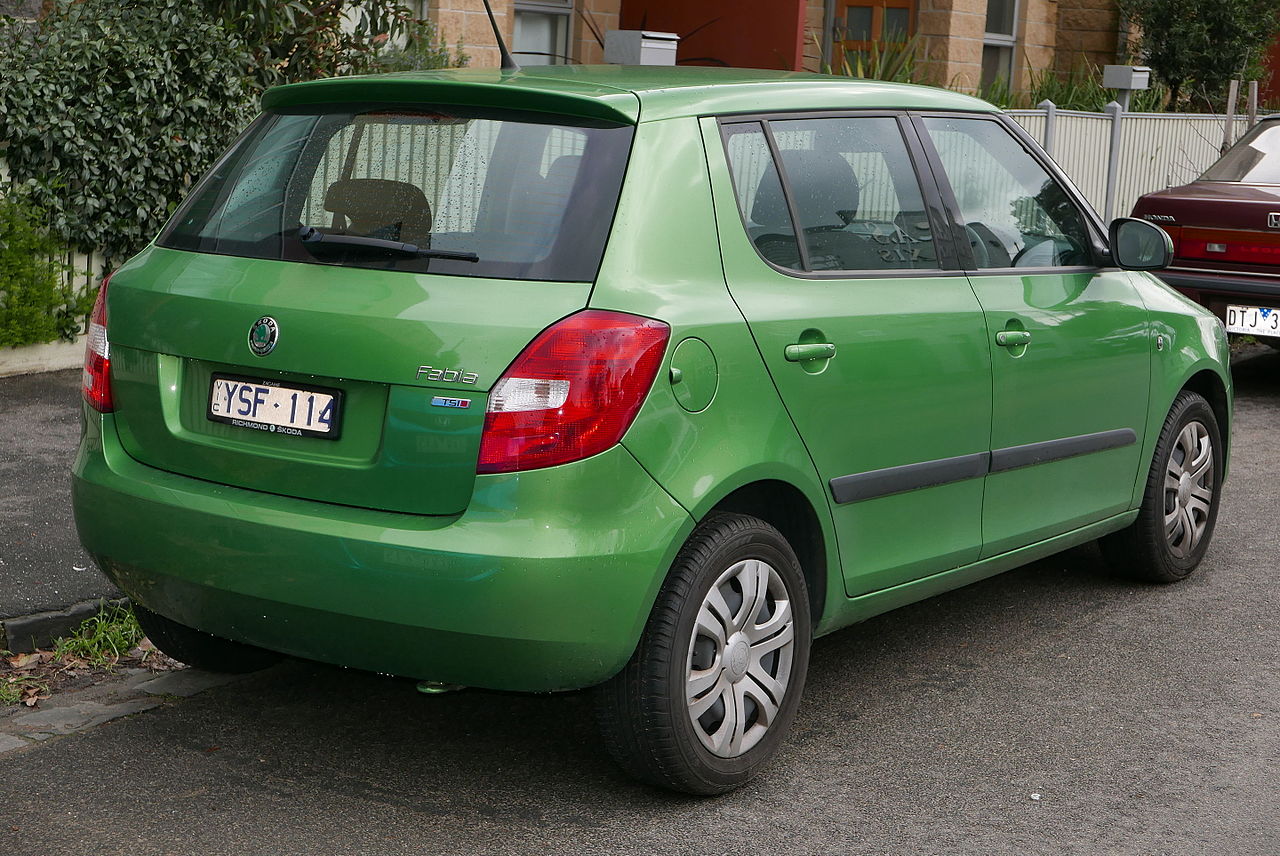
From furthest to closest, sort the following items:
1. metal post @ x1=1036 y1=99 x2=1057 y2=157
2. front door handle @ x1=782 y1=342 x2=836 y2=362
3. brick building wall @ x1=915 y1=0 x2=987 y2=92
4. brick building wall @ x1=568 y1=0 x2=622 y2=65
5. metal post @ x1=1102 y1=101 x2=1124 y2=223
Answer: brick building wall @ x1=915 y1=0 x2=987 y2=92, brick building wall @ x1=568 y1=0 x2=622 y2=65, metal post @ x1=1102 y1=101 x2=1124 y2=223, metal post @ x1=1036 y1=99 x2=1057 y2=157, front door handle @ x1=782 y1=342 x2=836 y2=362

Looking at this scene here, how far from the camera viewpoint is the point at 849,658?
203 inches

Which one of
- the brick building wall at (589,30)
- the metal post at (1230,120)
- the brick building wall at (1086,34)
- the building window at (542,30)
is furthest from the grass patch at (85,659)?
the brick building wall at (1086,34)

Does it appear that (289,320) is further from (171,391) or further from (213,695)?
(213,695)

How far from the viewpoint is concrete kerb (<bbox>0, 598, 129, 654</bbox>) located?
491cm

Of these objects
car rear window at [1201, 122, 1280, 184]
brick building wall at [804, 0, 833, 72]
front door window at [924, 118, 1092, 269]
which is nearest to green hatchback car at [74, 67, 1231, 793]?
front door window at [924, 118, 1092, 269]

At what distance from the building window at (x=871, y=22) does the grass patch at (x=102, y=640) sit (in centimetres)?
1392

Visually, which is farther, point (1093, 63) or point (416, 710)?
point (1093, 63)

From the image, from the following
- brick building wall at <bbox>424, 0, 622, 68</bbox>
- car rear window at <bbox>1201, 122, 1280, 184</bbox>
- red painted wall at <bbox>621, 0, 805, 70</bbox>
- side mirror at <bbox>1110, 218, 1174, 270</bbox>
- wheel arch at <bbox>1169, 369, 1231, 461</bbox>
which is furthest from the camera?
red painted wall at <bbox>621, 0, 805, 70</bbox>

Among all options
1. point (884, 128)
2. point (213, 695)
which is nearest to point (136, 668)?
point (213, 695)

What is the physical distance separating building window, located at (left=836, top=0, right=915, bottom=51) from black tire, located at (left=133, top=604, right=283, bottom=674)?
1412 cm

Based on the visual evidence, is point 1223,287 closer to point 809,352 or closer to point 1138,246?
point 1138,246

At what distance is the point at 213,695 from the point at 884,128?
249 centimetres

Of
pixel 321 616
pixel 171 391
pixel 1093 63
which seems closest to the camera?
pixel 321 616

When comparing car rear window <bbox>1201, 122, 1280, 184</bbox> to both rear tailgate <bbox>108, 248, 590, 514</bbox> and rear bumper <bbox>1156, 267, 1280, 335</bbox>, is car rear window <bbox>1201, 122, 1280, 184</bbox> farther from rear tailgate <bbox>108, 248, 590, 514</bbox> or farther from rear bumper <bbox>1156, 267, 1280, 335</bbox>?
rear tailgate <bbox>108, 248, 590, 514</bbox>
